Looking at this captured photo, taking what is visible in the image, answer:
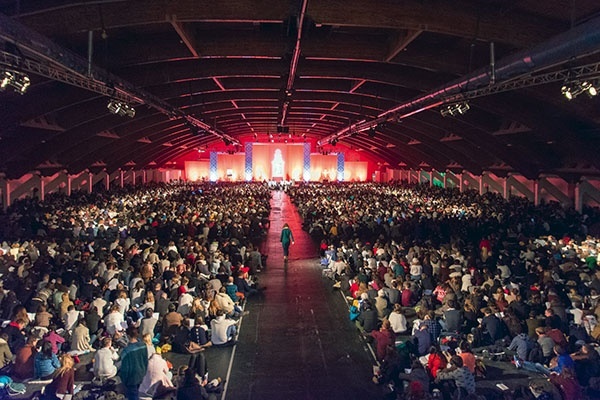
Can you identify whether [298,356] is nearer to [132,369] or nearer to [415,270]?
[132,369]

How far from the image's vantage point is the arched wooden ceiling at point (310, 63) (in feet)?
35.2

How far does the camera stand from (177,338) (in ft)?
30.5

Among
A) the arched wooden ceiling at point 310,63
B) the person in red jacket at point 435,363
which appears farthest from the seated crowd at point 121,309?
the arched wooden ceiling at point 310,63

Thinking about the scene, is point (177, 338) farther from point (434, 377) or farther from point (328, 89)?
point (328, 89)

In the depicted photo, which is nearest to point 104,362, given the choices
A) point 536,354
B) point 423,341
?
point 423,341

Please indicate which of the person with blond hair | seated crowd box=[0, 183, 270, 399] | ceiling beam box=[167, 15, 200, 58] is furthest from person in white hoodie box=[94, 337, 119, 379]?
ceiling beam box=[167, 15, 200, 58]

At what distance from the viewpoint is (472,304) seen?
10633 mm

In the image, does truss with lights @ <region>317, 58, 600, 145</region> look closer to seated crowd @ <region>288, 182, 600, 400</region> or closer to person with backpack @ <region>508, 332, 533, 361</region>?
seated crowd @ <region>288, 182, 600, 400</region>

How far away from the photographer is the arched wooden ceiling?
423 inches

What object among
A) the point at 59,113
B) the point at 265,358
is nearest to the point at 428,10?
the point at 265,358

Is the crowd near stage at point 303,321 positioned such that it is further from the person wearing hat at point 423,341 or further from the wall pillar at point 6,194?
the wall pillar at point 6,194

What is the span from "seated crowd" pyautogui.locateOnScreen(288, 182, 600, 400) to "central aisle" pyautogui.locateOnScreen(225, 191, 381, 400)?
1.59ft

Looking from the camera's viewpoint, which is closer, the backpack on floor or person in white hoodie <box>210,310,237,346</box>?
the backpack on floor

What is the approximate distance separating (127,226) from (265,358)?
15.4 metres
